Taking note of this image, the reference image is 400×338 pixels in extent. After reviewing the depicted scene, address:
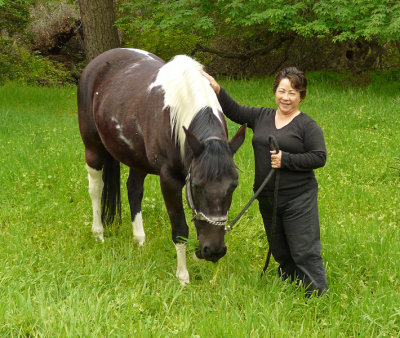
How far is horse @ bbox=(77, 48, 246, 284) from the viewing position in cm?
288

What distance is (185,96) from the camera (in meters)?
3.26

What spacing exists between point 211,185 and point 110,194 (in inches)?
88.1

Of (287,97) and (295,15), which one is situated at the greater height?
(295,15)

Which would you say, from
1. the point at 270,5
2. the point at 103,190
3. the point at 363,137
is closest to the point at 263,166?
the point at 103,190

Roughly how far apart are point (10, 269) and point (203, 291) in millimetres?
1581

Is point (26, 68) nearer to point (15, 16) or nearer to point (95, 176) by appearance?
point (15, 16)

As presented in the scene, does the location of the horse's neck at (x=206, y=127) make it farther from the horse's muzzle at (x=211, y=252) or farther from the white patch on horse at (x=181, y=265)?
the white patch on horse at (x=181, y=265)

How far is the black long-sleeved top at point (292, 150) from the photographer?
3.13 meters

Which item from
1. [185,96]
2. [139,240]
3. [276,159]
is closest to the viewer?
[276,159]

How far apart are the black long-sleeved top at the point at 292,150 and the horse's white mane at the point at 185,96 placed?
0.40 m

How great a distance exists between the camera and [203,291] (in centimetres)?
348

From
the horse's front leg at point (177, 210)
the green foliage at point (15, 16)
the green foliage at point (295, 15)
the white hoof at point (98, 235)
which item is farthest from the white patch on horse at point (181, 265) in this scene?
the green foliage at point (15, 16)

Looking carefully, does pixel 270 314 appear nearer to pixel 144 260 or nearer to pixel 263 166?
pixel 263 166

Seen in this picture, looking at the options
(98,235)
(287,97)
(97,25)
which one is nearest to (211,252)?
(287,97)
